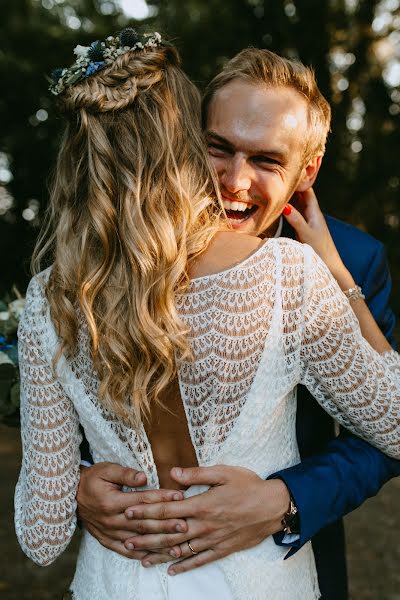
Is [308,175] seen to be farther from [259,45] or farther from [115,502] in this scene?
[259,45]

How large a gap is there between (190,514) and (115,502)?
21 cm

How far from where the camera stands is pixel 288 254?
1681 millimetres

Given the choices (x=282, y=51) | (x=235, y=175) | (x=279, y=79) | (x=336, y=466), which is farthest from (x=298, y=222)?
(x=282, y=51)

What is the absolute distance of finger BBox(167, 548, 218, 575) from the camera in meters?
1.75

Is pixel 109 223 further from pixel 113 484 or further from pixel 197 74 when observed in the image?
pixel 197 74

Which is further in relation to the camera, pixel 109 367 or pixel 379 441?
pixel 379 441

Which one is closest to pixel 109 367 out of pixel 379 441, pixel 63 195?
pixel 63 195

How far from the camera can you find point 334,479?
1.92 meters

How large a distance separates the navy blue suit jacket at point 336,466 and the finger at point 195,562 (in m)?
0.19

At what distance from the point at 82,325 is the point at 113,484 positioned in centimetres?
44

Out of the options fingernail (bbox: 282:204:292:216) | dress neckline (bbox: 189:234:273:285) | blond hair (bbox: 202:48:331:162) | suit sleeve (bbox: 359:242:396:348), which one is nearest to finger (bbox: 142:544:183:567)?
dress neckline (bbox: 189:234:273:285)

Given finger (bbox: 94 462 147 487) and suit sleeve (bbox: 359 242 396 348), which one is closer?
finger (bbox: 94 462 147 487)

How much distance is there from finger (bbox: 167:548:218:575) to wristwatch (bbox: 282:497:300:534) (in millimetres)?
201

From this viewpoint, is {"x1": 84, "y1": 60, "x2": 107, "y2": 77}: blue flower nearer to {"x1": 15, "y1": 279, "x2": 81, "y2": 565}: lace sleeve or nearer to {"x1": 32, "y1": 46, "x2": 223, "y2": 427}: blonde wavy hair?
{"x1": 32, "y1": 46, "x2": 223, "y2": 427}: blonde wavy hair
